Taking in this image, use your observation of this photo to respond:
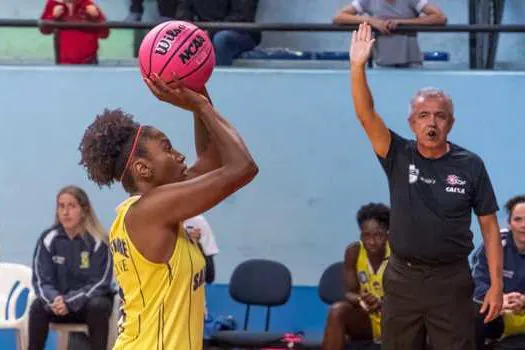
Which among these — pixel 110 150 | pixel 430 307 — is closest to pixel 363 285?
pixel 430 307

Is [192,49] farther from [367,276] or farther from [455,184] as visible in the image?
[367,276]

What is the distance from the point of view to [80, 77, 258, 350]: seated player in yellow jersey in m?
3.42

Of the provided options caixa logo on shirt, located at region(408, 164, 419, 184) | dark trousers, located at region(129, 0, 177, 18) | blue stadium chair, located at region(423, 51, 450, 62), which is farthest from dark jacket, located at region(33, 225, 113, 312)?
blue stadium chair, located at region(423, 51, 450, 62)

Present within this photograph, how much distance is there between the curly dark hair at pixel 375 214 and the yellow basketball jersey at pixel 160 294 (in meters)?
Answer: 3.45

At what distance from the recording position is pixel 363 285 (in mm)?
6820

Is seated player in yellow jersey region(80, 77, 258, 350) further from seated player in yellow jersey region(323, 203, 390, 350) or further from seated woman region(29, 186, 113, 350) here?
seated woman region(29, 186, 113, 350)

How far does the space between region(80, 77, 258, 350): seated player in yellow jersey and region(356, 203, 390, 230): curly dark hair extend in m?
3.40

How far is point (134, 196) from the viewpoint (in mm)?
3545

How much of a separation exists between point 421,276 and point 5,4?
5.09 meters

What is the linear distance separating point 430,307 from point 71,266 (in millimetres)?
2674

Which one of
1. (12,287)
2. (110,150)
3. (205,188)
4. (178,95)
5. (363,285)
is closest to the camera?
(205,188)

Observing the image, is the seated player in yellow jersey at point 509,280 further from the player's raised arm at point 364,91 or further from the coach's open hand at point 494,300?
the player's raised arm at point 364,91

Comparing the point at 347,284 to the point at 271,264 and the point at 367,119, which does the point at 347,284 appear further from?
the point at 367,119

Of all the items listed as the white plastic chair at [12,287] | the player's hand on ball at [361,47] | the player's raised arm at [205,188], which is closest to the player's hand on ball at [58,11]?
the white plastic chair at [12,287]
